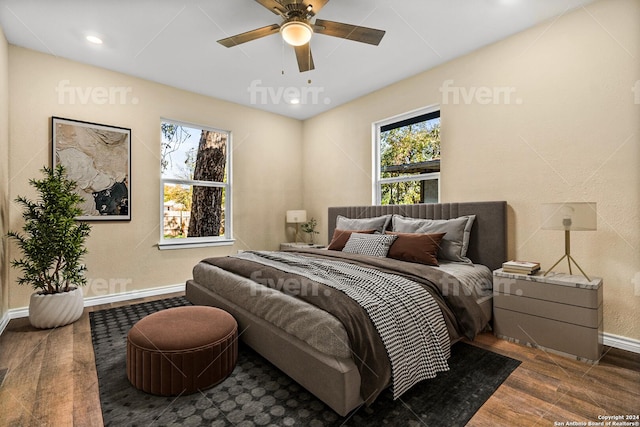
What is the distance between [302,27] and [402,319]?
7.13ft

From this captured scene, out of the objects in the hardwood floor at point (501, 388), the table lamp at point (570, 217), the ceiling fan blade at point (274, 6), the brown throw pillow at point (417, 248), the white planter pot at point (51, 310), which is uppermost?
the ceiling fan blade at point (274, 6)

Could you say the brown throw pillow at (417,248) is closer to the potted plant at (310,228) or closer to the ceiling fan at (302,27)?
the ceiling fan at (302,27)

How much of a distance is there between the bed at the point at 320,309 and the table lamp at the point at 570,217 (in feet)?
1.81

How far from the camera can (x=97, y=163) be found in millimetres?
3652

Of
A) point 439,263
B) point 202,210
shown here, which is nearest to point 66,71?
point 202,210

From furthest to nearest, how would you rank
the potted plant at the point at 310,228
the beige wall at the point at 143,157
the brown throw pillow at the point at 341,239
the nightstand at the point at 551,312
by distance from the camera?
1. the potted plant at the point at 310,228
2. the brown throw pillow at the point at 341,239
3. the beige wall at the point at 143,157
4. the nightstand at the point at 551,312

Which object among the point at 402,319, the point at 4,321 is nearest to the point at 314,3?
the point at 402,319

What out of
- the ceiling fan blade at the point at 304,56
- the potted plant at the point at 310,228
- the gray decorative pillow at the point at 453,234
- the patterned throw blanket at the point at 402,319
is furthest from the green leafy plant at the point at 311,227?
the patterned throw blanket at the point at 402,319

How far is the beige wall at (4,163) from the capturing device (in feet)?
9.55

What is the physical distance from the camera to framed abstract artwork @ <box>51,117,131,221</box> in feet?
11.4

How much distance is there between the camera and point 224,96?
4.61 m

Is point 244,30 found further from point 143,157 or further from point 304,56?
point 143,157

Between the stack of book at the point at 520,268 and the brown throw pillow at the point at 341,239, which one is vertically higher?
the brown throw pillow at the point at 341,239

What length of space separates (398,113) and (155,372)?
3.80 meters
